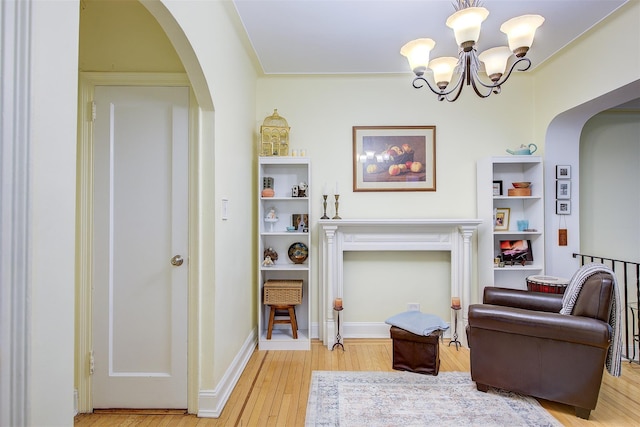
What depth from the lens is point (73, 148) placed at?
93cm

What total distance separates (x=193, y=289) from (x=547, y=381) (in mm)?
2372

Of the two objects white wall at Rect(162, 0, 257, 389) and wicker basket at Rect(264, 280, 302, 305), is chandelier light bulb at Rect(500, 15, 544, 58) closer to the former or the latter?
white wall at Rect(162, 0, 257, 389)

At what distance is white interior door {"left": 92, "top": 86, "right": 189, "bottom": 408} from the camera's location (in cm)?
214

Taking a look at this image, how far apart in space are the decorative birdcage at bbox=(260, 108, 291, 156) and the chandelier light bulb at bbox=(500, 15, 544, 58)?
2.06 meters

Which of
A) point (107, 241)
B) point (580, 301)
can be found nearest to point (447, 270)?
point (580, 301)

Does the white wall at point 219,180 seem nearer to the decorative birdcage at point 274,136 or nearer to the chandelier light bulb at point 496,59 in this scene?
the decorative birdcage at point 274,136

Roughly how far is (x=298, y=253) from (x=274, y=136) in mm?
1225

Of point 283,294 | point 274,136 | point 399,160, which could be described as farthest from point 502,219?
point 274,136

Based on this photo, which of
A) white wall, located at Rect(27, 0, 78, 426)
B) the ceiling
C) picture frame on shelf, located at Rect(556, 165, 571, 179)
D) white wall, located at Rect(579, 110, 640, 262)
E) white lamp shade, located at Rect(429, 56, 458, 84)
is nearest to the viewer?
white wall, located at Rect(27, 0, 78, 426)

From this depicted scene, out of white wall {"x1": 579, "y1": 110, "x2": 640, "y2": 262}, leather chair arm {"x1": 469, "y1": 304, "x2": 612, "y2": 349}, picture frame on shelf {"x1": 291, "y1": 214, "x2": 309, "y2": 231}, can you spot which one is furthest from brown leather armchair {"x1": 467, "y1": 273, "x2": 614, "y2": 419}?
white wall {"x1": 579, "y1": 110, "x2": 640, "y2": 262}

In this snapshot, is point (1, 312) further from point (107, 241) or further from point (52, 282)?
point (107, 241)

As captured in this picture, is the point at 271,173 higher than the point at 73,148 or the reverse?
higher

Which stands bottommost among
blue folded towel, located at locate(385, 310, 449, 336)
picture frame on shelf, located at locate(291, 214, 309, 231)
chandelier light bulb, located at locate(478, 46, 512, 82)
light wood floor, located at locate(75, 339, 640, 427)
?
light wood floor, located at locate(75, 339, 640, 427)

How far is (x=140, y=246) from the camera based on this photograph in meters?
2.15
